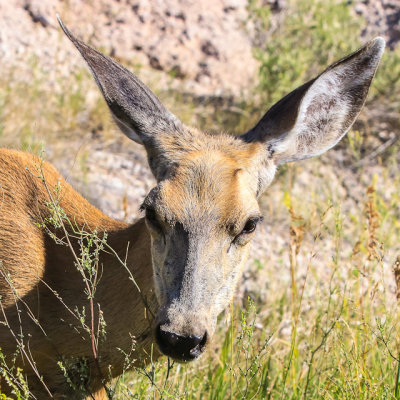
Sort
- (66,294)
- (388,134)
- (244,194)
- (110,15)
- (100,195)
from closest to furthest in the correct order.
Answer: (244,194) < (66,294) < (100,195) < (388,134) < (110,15)

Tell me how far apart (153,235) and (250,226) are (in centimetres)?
52

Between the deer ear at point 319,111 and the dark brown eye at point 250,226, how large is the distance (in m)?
0.72

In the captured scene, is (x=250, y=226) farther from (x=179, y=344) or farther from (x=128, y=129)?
(x=128, y=129)

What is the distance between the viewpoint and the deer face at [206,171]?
325 cm

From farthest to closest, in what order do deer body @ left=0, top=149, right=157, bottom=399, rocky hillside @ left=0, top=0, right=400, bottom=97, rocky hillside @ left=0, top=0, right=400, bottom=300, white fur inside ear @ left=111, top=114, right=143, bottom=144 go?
1. rocky hillside @ left=0, top=0, right=400, bottom=97
2. rocky hillside @ left=0, top=0, right=400, bottom=300
3. white fur inside ear @ left=111, top=114, right=143, bottom=144
4. deer body @ left=0, top=149, right=157, bottom=399

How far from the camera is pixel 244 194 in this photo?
3.59 m

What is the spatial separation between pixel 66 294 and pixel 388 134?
229 inches

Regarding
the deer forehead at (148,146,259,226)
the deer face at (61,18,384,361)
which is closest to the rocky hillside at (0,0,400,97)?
the deer face at (61,18,384,361)

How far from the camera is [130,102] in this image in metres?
4.09

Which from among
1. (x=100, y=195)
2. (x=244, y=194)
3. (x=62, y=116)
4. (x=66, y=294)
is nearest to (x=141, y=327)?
(x=66, y=294)

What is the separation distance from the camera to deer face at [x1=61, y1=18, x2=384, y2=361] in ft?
10.7

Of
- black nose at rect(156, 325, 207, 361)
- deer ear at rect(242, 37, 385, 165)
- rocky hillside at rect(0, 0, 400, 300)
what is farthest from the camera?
rocky hillside at rect(0, 0, 400, 300)

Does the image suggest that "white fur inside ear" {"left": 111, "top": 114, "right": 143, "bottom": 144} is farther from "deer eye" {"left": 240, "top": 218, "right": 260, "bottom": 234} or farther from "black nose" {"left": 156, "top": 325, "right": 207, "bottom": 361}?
"black nose" {"left": 156, "top": 325, "right": 207, "bottom": 361}

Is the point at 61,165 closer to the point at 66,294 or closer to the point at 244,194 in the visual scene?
the point at 66,294
